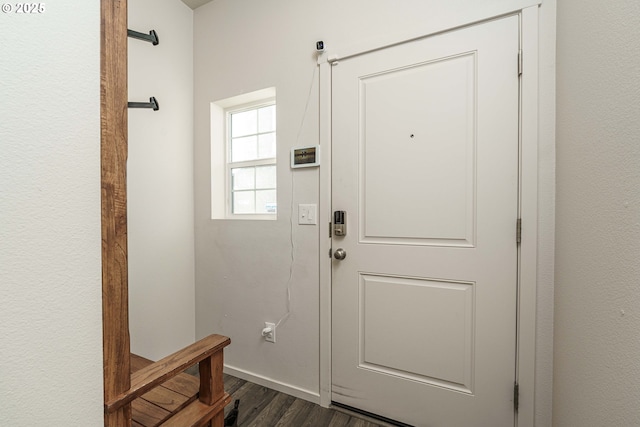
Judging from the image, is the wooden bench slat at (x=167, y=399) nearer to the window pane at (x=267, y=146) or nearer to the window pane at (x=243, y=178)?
the window pane at (x=243, y=178)

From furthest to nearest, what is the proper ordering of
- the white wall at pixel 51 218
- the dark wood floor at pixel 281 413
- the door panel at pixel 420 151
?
the dark wood floor at pixel 281 413
the door panel at pixel 420 151
the white wall at pixel 51 218

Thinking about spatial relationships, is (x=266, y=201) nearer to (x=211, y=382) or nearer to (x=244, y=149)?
(x=244, y=149)

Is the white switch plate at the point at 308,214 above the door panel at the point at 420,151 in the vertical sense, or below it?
below

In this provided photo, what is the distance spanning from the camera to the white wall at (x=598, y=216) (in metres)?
0.63

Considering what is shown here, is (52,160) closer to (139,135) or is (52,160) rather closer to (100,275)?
(100,275)

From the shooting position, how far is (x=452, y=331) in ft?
4.22

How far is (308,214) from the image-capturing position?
161 centimetres

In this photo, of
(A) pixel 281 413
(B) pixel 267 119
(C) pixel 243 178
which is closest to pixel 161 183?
(C) pixel 243 178

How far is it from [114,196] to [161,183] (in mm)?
1377

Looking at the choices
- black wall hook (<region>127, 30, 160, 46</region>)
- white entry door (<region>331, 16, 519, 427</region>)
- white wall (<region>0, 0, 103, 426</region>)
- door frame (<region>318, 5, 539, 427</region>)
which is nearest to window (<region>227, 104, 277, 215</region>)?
white entry door (<region>331, 16, 519, 427</region>)

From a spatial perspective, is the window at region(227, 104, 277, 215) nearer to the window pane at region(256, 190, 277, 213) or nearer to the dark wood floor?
the window pane at region(256, 190, 277, 213)

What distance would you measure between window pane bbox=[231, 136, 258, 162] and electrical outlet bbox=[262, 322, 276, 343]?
1229 millimetres

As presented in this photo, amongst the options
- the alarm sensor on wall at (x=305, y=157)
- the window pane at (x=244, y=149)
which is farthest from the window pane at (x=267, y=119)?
the alarm sensor on wall at (x=305, y=157)

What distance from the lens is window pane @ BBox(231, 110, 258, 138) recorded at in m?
2.03
